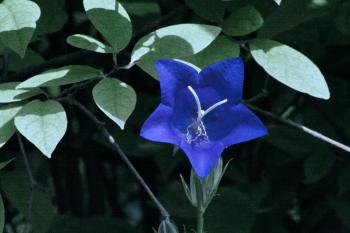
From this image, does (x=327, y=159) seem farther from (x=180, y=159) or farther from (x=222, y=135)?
(x=222, y=135)

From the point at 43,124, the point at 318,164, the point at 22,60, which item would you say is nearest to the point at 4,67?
the point at 22,60

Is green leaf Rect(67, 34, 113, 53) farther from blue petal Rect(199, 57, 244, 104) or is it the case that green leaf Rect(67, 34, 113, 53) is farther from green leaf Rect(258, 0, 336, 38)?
green leaf Rect(258, 0, 336, 38)

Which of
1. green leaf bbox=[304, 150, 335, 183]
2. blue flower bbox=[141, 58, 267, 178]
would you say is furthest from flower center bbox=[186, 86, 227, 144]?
green leaf bbox=[304, 150, 335, 183]

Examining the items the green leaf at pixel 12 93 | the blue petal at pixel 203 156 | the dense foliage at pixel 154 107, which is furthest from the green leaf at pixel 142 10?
the blue petal at pixel 203 156

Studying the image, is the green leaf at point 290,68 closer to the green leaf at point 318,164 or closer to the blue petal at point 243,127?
the blue petal at point 243,127

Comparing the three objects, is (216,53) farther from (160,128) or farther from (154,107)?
(154,107)
